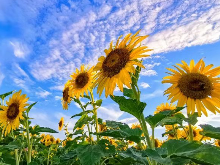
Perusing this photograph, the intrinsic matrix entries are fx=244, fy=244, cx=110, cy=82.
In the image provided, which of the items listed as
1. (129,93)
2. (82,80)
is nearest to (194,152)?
(129,93)

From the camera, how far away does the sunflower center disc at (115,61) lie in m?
2.32

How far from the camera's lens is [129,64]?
2203 millimetres

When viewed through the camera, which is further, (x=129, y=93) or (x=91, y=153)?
(x=129, y=93)

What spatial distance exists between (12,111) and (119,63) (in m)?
2.18

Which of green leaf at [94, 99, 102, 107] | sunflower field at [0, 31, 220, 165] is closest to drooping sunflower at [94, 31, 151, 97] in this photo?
sunflower field at [0, 31, 220, 165]

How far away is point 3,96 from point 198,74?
294 centimetres

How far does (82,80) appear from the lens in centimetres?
443

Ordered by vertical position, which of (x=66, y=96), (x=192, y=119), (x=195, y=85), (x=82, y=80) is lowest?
(x=192, y=119)

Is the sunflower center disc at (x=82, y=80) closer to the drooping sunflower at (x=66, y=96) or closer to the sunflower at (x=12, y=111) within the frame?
the drooping sunflower at (x=66, y=96)

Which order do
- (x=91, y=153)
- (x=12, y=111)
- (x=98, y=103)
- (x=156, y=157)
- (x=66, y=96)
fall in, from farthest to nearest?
1. (x=66, y=96)
2. (x=12, y=111)
3. (x=98, y=103)
4. (x=91, y=153)
5. (x=156, y=157)

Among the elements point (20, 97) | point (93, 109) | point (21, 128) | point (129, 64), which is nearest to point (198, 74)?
point (129, 64)

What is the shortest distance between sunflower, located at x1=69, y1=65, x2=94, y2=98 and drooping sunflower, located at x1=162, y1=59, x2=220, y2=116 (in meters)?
1.73

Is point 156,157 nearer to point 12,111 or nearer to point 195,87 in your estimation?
point 195,87

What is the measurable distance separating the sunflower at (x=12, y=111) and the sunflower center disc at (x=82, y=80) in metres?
1.01
